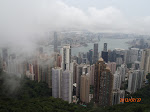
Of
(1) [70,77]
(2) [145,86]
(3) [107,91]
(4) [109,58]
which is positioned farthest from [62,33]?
(2) [145,86]

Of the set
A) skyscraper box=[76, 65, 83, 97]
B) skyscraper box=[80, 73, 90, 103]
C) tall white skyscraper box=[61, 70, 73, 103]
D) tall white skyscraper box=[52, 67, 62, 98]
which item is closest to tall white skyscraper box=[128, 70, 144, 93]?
skyscraper box=[80, 73, 90, 103]

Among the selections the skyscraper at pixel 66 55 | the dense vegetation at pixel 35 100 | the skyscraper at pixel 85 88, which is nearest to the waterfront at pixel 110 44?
the skyscraper at pixel 66 55

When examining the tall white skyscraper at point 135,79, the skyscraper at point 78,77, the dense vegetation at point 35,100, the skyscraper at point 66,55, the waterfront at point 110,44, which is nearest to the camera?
the dense vegetation at point 35,100

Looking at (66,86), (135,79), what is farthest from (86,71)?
(135,79)

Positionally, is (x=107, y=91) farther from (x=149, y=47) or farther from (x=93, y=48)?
(x=149, y=47)

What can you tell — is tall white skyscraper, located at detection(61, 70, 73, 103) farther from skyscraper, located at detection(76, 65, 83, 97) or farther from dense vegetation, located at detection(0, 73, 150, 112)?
dense vegetation, located at detection(0, 73, 150, 112)

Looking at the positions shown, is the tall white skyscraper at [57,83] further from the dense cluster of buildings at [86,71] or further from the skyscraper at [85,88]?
the skyscraper at [85,88]
